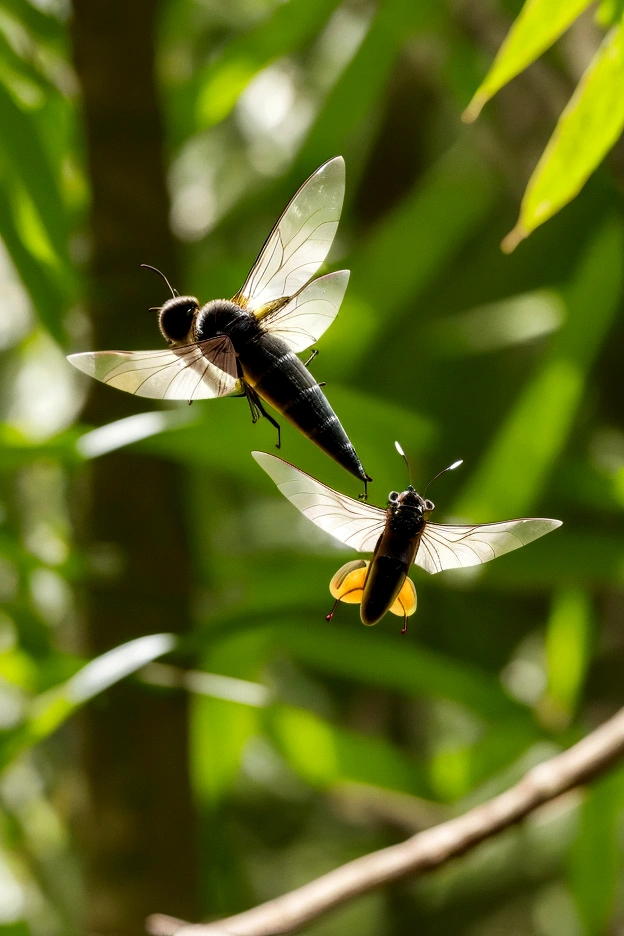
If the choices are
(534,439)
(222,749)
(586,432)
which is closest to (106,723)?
(222,749)

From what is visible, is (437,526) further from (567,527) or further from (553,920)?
(553,920)

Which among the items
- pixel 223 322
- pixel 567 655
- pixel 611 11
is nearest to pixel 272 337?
pixel 223 322

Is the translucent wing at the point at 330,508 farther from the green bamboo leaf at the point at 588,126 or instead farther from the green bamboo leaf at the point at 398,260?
the green bamboo leaf at the point at 398,260

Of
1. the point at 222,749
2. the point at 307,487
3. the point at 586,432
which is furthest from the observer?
the point at 586,432

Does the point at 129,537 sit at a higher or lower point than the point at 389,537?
higher

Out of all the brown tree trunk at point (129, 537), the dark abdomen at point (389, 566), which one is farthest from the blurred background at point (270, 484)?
the dark abdomen at point (389, 566)

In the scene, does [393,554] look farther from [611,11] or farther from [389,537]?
[611,11]
